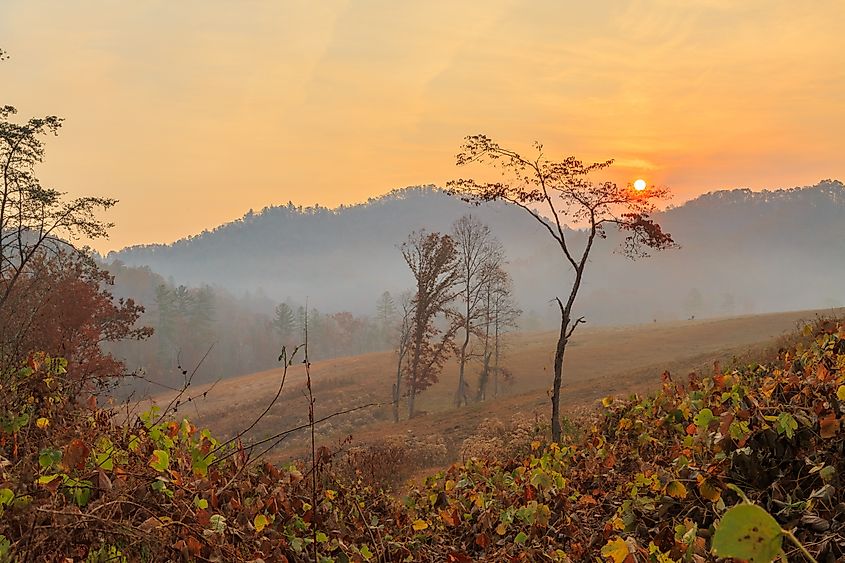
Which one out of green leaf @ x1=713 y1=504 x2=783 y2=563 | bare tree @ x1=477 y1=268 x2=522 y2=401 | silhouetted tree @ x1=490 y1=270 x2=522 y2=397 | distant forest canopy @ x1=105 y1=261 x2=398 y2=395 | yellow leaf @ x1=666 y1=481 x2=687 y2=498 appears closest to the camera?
green leaf @ x1=713 y1=504 x2=783 y2=563

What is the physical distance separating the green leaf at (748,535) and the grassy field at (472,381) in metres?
23.6

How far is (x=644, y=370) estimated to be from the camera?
1230 inches

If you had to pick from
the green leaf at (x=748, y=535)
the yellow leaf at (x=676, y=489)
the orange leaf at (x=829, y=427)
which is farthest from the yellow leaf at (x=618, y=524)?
the green leaf at (x=748, y=535)

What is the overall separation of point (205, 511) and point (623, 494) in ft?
15.1

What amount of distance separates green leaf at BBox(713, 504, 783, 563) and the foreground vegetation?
2462mm

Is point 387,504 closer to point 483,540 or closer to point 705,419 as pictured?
point 483,540

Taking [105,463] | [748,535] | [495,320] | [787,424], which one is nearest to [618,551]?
[787,424]

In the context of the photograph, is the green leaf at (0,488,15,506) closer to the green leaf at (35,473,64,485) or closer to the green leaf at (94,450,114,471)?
the green leaf at (35,473,64,485)

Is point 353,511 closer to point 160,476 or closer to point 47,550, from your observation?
point 160,476

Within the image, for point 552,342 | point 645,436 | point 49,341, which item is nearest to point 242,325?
point 552,342

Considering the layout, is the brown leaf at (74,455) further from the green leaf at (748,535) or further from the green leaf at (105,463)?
the green leaf at (748,535)

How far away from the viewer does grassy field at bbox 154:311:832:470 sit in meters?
28.2

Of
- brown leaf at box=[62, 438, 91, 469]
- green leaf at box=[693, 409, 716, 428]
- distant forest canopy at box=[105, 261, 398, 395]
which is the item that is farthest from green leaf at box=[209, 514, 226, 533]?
distant forest canopy at box=[105, 261, 398, 395]

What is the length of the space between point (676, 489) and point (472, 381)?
5250 cm
